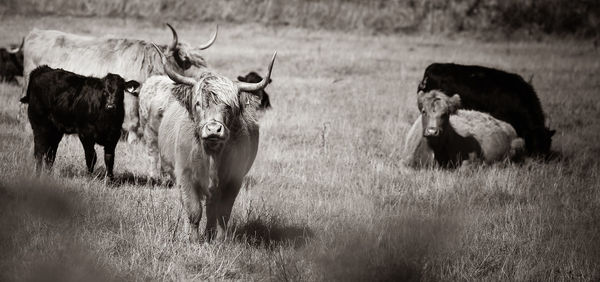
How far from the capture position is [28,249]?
178 inches

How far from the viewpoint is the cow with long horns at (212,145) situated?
16.2 ft

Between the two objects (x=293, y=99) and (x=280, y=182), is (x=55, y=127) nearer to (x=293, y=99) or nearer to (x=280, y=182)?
(x=280, y=182)

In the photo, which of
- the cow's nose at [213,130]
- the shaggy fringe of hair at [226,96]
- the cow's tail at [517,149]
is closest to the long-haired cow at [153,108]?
the shaggy fringe of hair at [226,96]

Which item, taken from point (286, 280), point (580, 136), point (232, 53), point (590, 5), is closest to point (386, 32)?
point (590, 5)

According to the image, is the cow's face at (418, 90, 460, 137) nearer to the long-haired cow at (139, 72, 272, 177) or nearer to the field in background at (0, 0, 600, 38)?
the long-haired cow at (139, 72, 272, 177)

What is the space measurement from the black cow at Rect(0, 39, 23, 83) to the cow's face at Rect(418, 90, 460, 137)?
10.4 m

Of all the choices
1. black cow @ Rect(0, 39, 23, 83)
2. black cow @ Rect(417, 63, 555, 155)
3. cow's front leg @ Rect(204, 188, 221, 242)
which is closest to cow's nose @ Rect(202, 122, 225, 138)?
cow's front leg @ Rect(204, 188, 221, 242)

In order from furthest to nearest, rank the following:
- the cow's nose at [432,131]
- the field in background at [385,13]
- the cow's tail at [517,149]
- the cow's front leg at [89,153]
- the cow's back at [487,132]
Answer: the field in background at [385,13], the cow's tail at [517,149], the cow's back at [487,132], the cow's nose at [432,131], the cow's front leg at [89,153]

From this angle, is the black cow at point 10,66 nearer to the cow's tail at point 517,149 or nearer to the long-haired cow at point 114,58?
the long-haired cow at point 114,58

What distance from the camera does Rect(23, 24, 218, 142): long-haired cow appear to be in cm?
984

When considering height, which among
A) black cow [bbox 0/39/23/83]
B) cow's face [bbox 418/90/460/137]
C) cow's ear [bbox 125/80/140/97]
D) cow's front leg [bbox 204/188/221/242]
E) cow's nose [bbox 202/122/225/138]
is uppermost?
cow's nose [bbox 202/122/225/138]

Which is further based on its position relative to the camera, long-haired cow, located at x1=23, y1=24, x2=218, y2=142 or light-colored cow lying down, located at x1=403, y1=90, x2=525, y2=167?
long-haired cow, located at x1=23, y1=24, x2=218, y2=142

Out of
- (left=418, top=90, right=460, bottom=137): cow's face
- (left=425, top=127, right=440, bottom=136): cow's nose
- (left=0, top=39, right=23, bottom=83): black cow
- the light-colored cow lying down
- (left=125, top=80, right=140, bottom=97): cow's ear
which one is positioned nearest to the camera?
(left=125, top=80, right=140, bottom=97): cow's ear

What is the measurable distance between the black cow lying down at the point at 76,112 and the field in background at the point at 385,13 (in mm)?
30966
